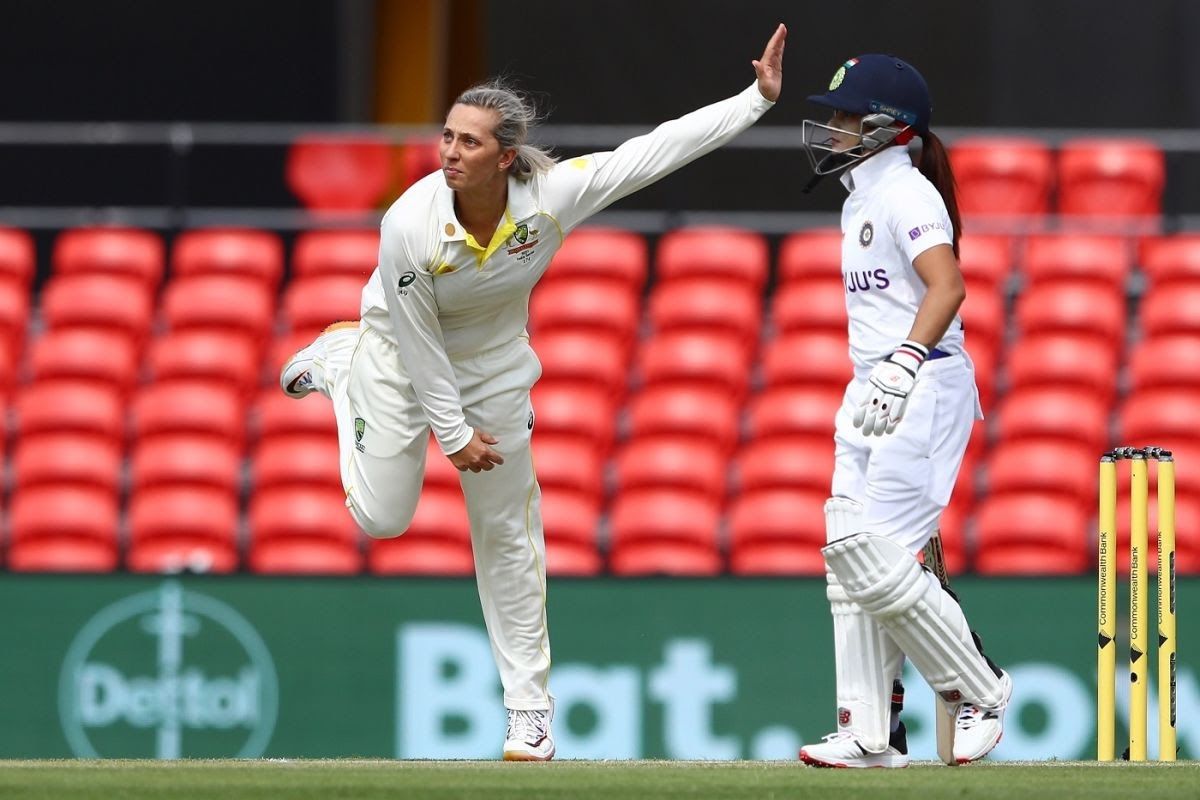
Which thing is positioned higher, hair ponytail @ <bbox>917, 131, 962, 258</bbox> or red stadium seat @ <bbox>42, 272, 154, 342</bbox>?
red stadium seat @ <bbox>42, 272, 154, 342</bbox>

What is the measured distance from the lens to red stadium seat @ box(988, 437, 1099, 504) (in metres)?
9.05

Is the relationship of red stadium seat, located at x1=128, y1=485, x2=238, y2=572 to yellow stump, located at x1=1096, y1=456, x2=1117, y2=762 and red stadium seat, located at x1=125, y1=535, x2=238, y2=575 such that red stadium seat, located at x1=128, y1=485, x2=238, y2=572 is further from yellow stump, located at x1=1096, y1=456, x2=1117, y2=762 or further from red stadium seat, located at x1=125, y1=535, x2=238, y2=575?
yellow stump, located at x1=1096, y1=456, x2=1117, y2=762

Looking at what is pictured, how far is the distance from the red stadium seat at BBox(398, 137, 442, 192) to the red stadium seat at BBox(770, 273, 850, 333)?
65.3 inches

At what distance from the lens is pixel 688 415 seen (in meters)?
9.31

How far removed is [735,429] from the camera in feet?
31.2

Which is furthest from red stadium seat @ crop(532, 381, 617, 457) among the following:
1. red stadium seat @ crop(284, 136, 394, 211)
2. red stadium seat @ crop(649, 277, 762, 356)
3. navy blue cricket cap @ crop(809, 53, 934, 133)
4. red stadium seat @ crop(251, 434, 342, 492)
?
navy blue cricket cap @ crop(809, 53, 934, 133)

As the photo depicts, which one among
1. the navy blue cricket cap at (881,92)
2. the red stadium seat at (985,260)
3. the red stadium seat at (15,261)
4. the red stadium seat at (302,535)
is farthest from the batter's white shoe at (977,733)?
the red stadium seat at (15,261)

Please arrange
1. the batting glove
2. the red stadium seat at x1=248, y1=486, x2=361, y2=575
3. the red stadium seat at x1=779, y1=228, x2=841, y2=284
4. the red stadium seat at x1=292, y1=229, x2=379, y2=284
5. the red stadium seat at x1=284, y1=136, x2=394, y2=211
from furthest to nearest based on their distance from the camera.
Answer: the red stadium seat at x1=284, y1=136, x2=394, y2=211, the red stadium seat at x1=292, y1=229, x2=379, y2=284, the red stadium seat at x1=779, y1=228, x2=841, y2=284, the red stadium seat at x1=248, y1=486, x2=361, y2=575, the batting glove

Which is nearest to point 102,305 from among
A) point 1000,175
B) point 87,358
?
point 87,358

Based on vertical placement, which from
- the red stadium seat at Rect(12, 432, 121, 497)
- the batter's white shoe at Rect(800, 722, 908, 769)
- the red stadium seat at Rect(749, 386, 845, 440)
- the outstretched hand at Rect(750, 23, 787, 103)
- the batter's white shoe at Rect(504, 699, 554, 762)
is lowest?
the batter's white shoe at Rect(800, 722, 908, 769)

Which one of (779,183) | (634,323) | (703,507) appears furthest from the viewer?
(779,183)

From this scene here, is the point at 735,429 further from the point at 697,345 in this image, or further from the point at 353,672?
the point at 353,672

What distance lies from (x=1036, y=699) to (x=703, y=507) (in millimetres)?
1704

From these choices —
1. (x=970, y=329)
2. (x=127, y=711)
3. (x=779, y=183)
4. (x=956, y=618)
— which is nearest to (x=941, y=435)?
(x=956, y=618)
